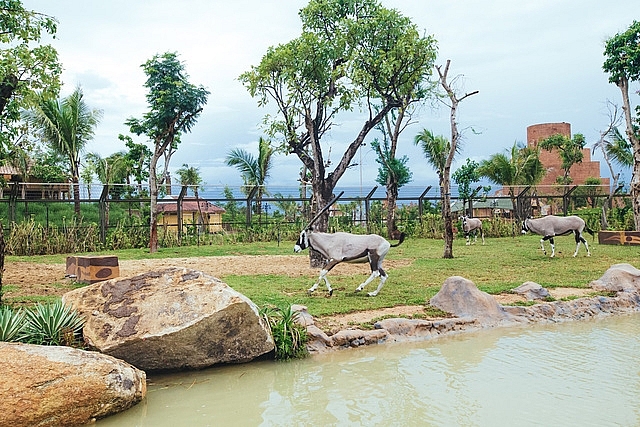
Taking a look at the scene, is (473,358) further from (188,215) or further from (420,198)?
(188,215)

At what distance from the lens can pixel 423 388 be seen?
5.98m

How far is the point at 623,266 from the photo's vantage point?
1071 cm

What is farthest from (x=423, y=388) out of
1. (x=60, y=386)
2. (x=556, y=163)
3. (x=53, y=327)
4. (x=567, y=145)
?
(x=556, y=163)

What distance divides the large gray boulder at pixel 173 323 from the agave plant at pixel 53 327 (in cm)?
13

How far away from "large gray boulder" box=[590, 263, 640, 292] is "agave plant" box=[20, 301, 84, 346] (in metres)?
8.44

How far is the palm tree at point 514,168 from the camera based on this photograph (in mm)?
31938

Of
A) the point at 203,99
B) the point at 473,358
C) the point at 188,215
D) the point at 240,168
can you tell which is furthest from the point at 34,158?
the point at 473,358

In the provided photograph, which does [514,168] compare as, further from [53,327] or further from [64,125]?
[53,327]

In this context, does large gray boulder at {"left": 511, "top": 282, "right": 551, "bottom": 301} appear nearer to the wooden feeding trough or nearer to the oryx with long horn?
the oryx with long horn

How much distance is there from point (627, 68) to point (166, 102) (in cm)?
1538

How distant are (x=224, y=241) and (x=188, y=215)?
10.3 metres

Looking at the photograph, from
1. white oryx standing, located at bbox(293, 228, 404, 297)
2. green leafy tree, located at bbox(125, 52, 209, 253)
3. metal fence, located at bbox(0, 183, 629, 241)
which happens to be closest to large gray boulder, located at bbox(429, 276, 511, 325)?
white oryx standing, located at bbox(293, 228, 404, 297)

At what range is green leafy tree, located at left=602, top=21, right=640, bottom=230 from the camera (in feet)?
65.8

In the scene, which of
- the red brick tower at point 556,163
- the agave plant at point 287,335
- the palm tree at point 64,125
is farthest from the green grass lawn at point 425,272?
the red brick tower at point 556,163
